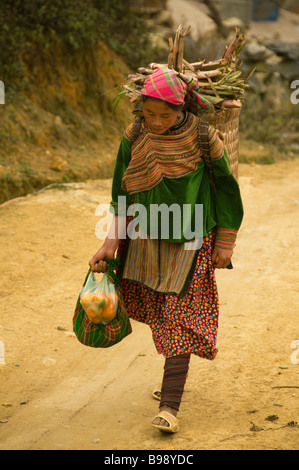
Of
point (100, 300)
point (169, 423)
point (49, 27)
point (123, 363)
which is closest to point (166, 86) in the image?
point (100, 300)

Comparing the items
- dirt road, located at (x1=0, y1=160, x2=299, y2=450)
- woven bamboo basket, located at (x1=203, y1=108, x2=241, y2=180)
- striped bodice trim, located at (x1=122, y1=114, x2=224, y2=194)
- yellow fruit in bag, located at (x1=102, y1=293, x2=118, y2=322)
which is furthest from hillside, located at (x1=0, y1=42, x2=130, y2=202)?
striped bodice trim, located at (x1=122, y1=114, x2=224, y2=194)

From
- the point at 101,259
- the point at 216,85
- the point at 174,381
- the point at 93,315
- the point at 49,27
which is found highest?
the point at 49,27

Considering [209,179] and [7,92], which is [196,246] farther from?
[7,92]

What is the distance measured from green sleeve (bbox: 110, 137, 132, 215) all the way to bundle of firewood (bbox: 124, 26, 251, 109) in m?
0.23

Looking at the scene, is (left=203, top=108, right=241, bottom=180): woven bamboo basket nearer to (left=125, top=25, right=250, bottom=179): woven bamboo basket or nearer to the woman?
(left=125, top=25, right=250, bottom=179): woven bamboo basket

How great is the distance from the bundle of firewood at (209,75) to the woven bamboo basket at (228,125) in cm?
5

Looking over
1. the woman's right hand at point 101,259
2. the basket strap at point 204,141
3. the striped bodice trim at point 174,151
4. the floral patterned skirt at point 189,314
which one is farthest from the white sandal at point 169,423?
the basket strap at point 204,141

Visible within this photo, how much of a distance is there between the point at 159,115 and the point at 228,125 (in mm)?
628

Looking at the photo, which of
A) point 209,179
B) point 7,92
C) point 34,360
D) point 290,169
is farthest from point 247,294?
point 290,169

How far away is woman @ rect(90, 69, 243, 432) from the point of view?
3082mm

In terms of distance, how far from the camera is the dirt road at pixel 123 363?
3.17 meters

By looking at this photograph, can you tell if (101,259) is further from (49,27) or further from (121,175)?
(49,27)

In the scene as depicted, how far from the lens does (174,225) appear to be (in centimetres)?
315
